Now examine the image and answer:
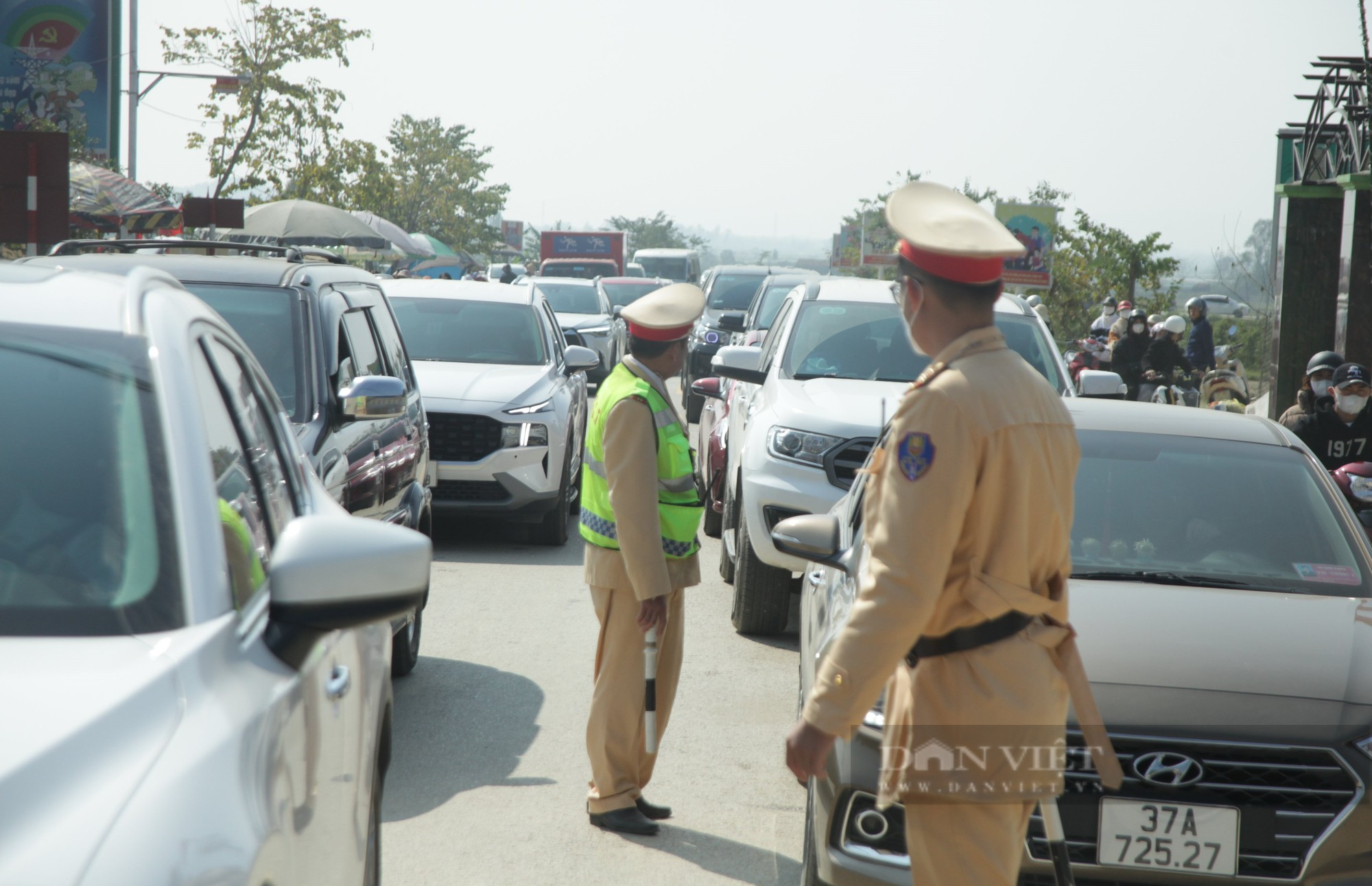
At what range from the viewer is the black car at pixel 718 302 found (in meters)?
19.0

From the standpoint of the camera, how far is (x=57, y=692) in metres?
1.80

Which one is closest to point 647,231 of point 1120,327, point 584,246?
point 584,246

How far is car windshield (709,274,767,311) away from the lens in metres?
23.9

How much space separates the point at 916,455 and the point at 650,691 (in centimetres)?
236

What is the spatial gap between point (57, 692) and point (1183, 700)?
9.05 feet

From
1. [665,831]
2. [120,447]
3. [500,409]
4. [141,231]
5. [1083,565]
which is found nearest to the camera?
[120,447]

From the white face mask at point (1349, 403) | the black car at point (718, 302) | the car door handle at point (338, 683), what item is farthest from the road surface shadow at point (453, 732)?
the black car at point (718, 302)

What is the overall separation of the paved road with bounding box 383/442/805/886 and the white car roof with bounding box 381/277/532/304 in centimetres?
361

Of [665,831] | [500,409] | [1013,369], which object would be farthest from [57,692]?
[500,409]

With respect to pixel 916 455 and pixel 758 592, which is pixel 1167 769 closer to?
pixel 916 455

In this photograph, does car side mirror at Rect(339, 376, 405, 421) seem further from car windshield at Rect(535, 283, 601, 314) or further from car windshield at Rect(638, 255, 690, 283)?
car windshield at Rect(638, 255, 690, 283)

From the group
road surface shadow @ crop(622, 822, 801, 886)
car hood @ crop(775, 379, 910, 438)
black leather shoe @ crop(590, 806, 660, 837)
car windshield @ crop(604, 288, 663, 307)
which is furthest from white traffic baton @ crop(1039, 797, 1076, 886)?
car windshield @ crop(604, 288, 663, 307)

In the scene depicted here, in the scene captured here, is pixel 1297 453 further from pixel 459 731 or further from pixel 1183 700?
pixel 459 731

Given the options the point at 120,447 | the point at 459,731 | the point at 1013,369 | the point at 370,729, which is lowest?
the point at 459,731
